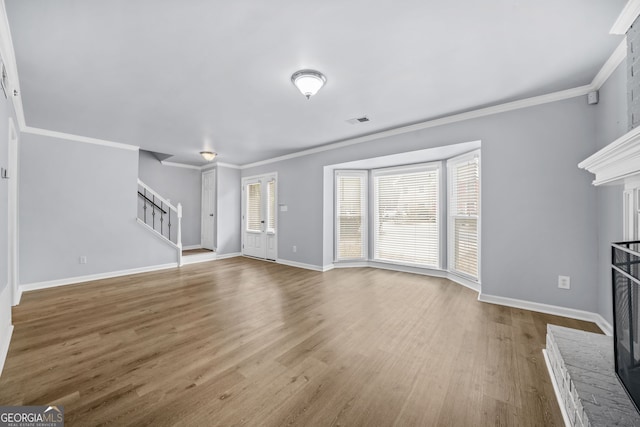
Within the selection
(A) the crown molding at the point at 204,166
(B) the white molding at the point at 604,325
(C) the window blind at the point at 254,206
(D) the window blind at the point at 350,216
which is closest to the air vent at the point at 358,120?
(D) the window blind at the point at 350,216

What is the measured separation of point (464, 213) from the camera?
14.1 ft

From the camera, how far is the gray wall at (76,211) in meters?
4.09

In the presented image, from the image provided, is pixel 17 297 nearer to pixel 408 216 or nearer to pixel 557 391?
pixel 557 391

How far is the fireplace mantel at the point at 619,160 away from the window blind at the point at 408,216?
295cm

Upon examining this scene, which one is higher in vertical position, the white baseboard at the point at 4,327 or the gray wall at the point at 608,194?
the gray wall at the point at 608,194

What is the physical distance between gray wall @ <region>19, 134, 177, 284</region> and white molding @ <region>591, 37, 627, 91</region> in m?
7.04

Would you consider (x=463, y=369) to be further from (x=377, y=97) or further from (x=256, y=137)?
(x=256, y=137)

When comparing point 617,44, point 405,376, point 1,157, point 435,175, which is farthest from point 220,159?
point 617,44

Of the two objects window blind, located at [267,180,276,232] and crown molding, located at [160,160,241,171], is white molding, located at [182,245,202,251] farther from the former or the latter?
window blind, located at [267,180,276,232]

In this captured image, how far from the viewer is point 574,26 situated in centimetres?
190

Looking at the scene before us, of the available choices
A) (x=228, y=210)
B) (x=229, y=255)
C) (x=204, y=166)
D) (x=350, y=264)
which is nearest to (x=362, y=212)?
(x=350, y=264)

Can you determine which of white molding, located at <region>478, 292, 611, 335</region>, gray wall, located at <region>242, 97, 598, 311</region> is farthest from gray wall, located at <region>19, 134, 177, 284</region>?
white molding, located at <region>478, 292, 611, 335</region>

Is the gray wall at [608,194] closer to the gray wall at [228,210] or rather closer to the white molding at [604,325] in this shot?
the white molding at [604,325]

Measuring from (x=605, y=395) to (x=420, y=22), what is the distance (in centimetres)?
257
